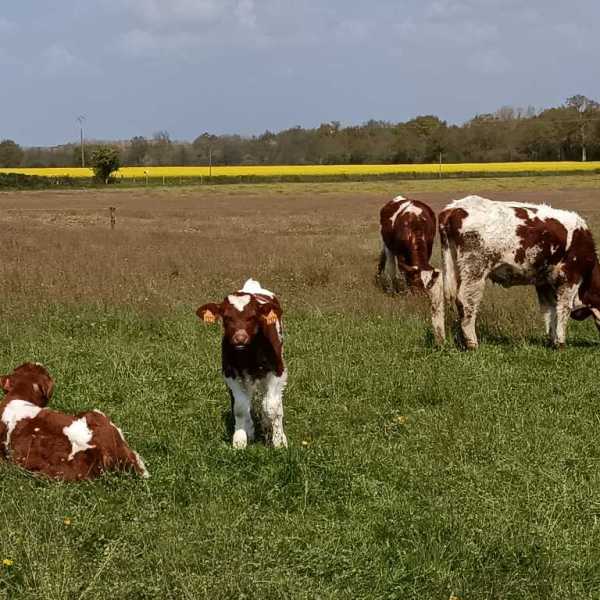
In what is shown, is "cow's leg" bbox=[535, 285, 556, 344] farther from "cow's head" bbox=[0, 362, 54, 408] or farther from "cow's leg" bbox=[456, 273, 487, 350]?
"cow's head" bbox=[0, 362, 54, 408]

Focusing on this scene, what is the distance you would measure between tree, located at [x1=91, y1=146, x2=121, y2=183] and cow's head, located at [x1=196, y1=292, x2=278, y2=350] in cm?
7402

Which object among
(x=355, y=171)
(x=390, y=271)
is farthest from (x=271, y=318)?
(x=355, y=171)

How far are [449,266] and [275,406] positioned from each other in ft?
16.8

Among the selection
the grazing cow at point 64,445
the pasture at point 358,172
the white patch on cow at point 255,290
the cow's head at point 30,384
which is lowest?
the grazing cow at point 64,445

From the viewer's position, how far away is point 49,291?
13.5 meters

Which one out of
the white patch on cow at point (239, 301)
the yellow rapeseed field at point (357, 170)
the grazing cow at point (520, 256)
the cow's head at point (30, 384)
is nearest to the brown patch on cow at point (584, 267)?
the grazing cow at point (520, 256)

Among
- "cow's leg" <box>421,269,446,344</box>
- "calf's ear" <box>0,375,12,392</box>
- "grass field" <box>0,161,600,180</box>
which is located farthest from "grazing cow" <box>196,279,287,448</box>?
"grass field" <box>0,161,600,180</box>

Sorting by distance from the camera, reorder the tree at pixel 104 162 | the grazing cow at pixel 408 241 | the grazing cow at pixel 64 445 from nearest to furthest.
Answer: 1. the grazing cow at pixel 64 445
2. the grazing cow at pixel 408 241
3. the tree at pixel 104 162

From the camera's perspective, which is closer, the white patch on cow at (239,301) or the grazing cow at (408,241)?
the white patch on cow at (239,301)

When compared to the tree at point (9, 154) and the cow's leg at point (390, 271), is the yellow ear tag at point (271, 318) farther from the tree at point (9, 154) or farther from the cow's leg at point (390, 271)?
the tree at point (9, 154)

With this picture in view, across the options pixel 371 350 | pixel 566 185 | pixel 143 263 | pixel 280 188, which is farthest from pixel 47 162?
pixel 371 350

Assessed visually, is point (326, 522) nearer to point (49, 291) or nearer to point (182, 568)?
point (182, 568)

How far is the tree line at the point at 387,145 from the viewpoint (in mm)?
94938

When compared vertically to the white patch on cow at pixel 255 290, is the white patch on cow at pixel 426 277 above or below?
below
